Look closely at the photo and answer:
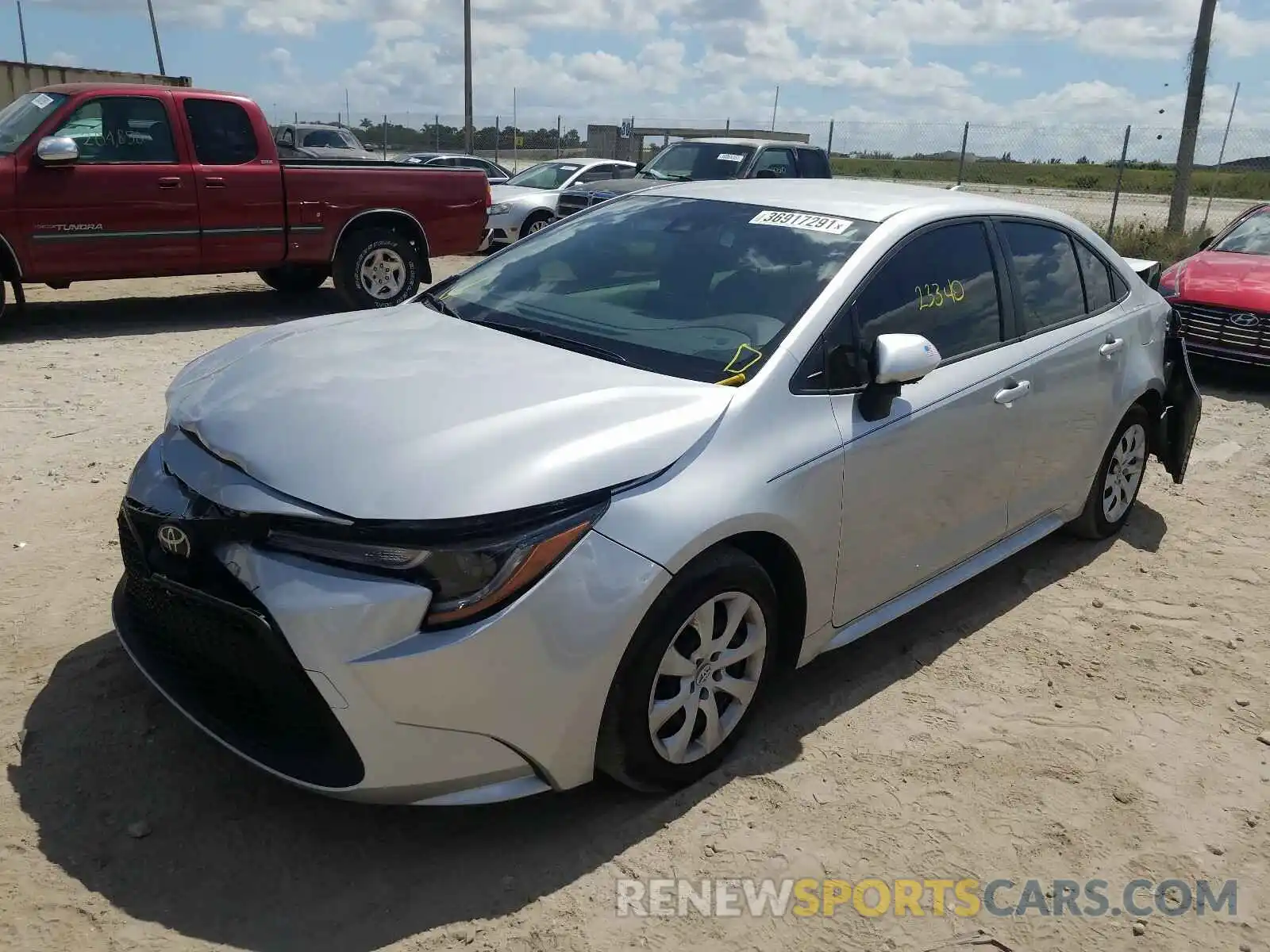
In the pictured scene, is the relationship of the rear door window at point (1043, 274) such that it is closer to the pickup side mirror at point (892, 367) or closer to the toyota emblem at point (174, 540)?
the pickup side mirror at point (892, 367)

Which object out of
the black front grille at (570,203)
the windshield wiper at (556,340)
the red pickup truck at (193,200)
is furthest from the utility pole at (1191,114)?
the windshield wiper at (556,340)

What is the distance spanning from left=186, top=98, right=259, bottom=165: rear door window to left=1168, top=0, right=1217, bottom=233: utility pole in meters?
13.9

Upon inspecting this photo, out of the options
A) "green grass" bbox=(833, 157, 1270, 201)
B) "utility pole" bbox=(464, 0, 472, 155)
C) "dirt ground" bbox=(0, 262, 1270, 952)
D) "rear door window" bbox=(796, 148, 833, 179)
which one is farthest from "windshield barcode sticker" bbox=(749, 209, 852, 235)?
"green grass" bbox=(833, 157, 1270, 201)

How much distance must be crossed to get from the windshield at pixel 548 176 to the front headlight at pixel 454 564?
14.6 m

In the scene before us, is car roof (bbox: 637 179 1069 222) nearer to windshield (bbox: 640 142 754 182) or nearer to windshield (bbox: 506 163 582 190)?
windshield (bbox: 640 142 754 182)

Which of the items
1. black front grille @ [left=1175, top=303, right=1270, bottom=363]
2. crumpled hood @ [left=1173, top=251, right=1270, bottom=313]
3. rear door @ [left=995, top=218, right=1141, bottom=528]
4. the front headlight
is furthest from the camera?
crumpled hood @ [left=1173, top=251, right=1270, bottom=313]

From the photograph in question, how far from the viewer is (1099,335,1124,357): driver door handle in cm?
471

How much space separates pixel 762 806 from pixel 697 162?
38.1 feet

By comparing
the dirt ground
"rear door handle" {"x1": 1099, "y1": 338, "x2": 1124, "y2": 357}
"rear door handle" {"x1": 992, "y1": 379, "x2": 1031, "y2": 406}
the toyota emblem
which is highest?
"rear door handle" {"x1": 1099, "y1": 338, "x2": 1124, "y2": 357}

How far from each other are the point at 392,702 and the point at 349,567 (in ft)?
1.10

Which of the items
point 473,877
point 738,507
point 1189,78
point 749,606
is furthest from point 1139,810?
point 1189,78

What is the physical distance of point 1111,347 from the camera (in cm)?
476

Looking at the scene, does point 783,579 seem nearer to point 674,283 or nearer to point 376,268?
point 674,283

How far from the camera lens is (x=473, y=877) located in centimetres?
279
